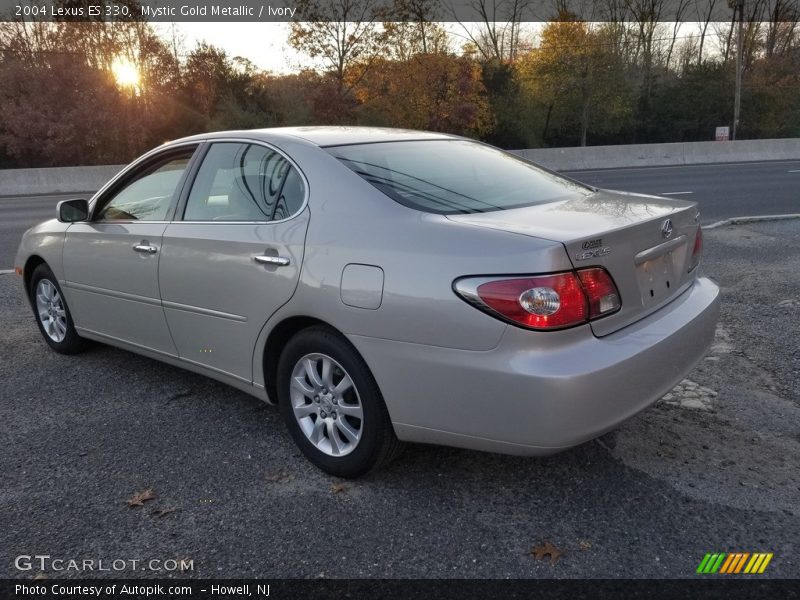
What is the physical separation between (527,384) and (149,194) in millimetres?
2915

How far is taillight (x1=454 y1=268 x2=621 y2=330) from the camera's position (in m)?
2.53

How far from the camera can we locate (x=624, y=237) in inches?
111

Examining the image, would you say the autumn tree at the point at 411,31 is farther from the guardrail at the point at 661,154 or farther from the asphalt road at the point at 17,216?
the asphalt road at the point at 17,216

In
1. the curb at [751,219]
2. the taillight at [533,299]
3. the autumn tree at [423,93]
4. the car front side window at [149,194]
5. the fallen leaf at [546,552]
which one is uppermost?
the autumn tree at [423,93]

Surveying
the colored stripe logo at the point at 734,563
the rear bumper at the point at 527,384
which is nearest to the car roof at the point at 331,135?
the rear bumper at the point at 527,384

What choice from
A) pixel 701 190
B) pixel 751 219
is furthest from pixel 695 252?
pixel 701 190

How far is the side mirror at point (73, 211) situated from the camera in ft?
15.1

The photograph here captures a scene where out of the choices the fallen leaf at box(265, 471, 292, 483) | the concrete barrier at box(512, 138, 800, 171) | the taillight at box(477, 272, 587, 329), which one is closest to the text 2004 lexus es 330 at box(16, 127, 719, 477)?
the taillight at box(477, 272, 587, 329)

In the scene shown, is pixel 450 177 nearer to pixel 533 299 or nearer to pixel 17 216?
pixel 533 299

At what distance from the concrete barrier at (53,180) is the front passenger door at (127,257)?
17.9 meters

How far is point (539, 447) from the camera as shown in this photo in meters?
2.61

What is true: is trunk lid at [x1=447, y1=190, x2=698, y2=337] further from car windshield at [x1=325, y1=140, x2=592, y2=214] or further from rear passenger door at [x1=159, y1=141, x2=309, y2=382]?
rear passenger door at [x1=159, y1=141, x2=309, y2=382]

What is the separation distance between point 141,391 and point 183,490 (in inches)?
57.2
